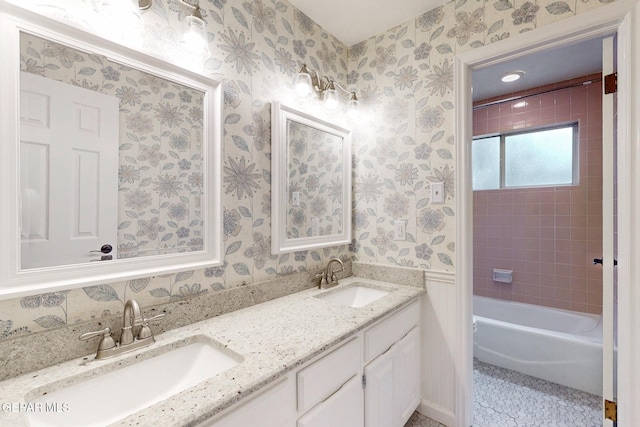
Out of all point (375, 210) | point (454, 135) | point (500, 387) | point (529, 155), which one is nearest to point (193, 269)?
point (375, 210)

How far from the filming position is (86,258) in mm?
946

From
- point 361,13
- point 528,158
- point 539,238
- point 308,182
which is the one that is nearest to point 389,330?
point 308,182

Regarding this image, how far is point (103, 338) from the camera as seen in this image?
0.91 m

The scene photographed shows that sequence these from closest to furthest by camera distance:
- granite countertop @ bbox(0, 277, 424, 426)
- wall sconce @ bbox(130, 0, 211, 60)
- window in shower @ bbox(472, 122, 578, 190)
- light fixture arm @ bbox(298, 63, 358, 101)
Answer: granite countertop @ bbox(0, 277, 424, 426) < wall sconce @ bbox(130, 0, 211, 60) < light fixture arm @ bbox(298, 63, 358, 101) < window in shower @ bbox(472, 122, 578, 190)

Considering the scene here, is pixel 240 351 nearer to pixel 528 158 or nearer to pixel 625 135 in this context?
pixel 625 135

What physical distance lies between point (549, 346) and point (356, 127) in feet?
6.97

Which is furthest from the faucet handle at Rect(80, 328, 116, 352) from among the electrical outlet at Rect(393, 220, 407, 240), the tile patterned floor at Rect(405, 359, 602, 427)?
the tile patterned floor at Rect(405, 359, 602, 427)

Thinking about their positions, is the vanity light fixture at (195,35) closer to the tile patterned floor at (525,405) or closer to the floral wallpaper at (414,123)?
the floral wallpaper at (414,123)

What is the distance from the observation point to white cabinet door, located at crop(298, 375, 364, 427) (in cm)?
97

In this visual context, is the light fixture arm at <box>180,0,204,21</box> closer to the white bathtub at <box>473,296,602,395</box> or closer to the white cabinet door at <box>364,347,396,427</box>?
the white cabinet door at <box>364,347,396,427</box>

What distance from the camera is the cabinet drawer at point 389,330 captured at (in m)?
1.27

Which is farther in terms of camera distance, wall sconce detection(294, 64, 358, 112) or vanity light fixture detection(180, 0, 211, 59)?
A: wall sconce detection(294, 64, 358, 112)

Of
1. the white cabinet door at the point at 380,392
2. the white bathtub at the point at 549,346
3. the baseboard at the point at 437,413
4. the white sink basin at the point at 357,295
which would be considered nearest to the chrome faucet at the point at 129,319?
the white cabinet door at the point at 380,392

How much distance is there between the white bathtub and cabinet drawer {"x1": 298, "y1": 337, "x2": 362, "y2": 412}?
172cm
